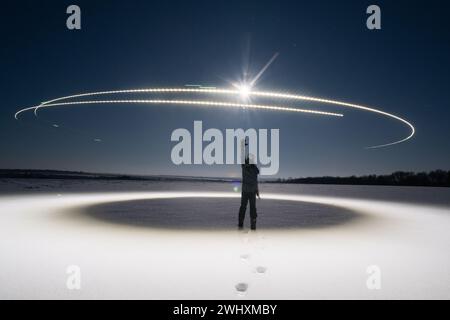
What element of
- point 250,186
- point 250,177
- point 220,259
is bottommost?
point 220,259

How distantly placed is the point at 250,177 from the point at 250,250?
3.02 m

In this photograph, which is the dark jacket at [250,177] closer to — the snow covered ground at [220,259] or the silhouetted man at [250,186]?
the silhouetted man at [250,186]

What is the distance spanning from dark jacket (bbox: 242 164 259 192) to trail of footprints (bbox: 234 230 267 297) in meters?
1.25

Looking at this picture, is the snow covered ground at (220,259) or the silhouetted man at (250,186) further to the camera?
the silhouetted man at (250,186)

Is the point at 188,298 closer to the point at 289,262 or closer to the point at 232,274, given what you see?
the point at 232,274

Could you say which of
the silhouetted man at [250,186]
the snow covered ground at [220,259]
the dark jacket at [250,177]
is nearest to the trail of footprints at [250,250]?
the snow covered ground at [220,259]

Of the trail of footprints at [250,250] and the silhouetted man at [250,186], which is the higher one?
the silhouetted man at [250,186]

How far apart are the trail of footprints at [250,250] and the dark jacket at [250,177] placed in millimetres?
1249

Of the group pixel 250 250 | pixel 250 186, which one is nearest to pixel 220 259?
pixel 250 250

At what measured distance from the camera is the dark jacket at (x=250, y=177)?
10.1m

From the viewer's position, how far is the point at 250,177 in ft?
33.3

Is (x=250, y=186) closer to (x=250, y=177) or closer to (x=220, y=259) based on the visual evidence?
(x=250, y=177)

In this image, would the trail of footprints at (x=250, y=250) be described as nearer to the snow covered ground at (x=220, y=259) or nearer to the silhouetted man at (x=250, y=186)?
the snow covered ground at (x=220, y=259)
